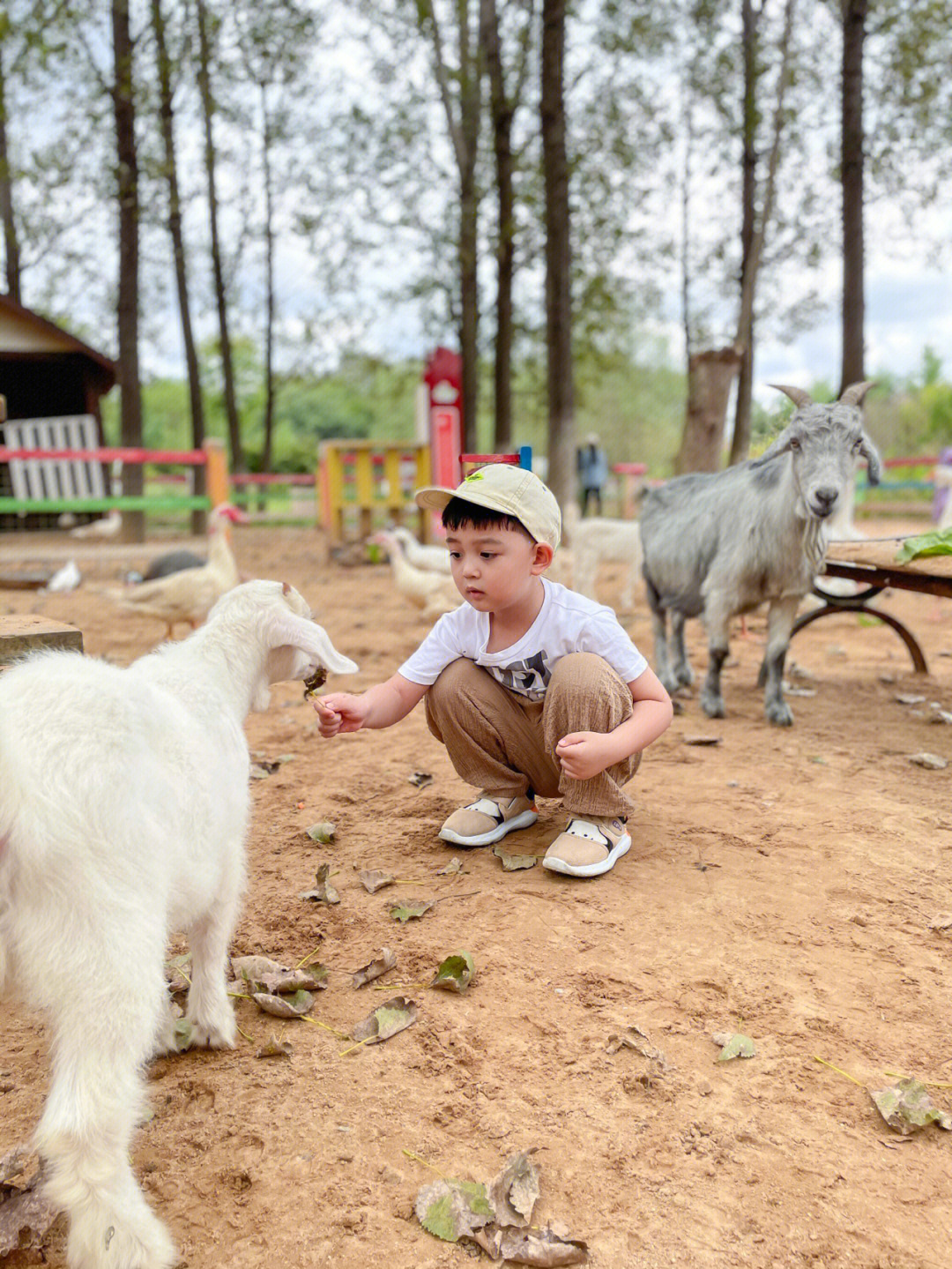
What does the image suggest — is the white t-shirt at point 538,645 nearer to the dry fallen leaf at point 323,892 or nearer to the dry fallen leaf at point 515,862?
the dry fallen leaf at point 515,862

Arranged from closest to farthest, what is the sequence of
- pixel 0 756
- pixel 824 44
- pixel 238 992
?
pixel 0 756 < pixel 238 992 < pixel 824 44

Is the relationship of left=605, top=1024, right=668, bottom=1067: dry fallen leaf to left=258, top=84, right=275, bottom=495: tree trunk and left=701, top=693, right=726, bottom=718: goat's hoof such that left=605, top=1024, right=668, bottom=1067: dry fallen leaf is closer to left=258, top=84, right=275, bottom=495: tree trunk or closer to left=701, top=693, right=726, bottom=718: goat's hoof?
left=701, top=693, right=726, bottom=718: goat's hoof

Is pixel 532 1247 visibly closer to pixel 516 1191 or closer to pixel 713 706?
pixel 516 1191

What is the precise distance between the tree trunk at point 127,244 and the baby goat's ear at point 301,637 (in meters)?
12.7

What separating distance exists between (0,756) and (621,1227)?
1305 mm

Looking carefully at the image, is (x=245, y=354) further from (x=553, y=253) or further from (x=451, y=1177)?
(x=451, y=1177)

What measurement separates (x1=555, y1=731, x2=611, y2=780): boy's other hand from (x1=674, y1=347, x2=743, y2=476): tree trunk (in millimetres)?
6546

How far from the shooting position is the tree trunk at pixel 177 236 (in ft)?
47.6

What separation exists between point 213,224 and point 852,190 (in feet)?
42.4

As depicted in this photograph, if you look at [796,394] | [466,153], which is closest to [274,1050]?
[796,394]

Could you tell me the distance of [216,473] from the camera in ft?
38.6

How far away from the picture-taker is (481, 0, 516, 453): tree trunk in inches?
517

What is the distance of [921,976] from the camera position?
8.05 ft

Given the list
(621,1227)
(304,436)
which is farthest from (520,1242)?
(304,436)
